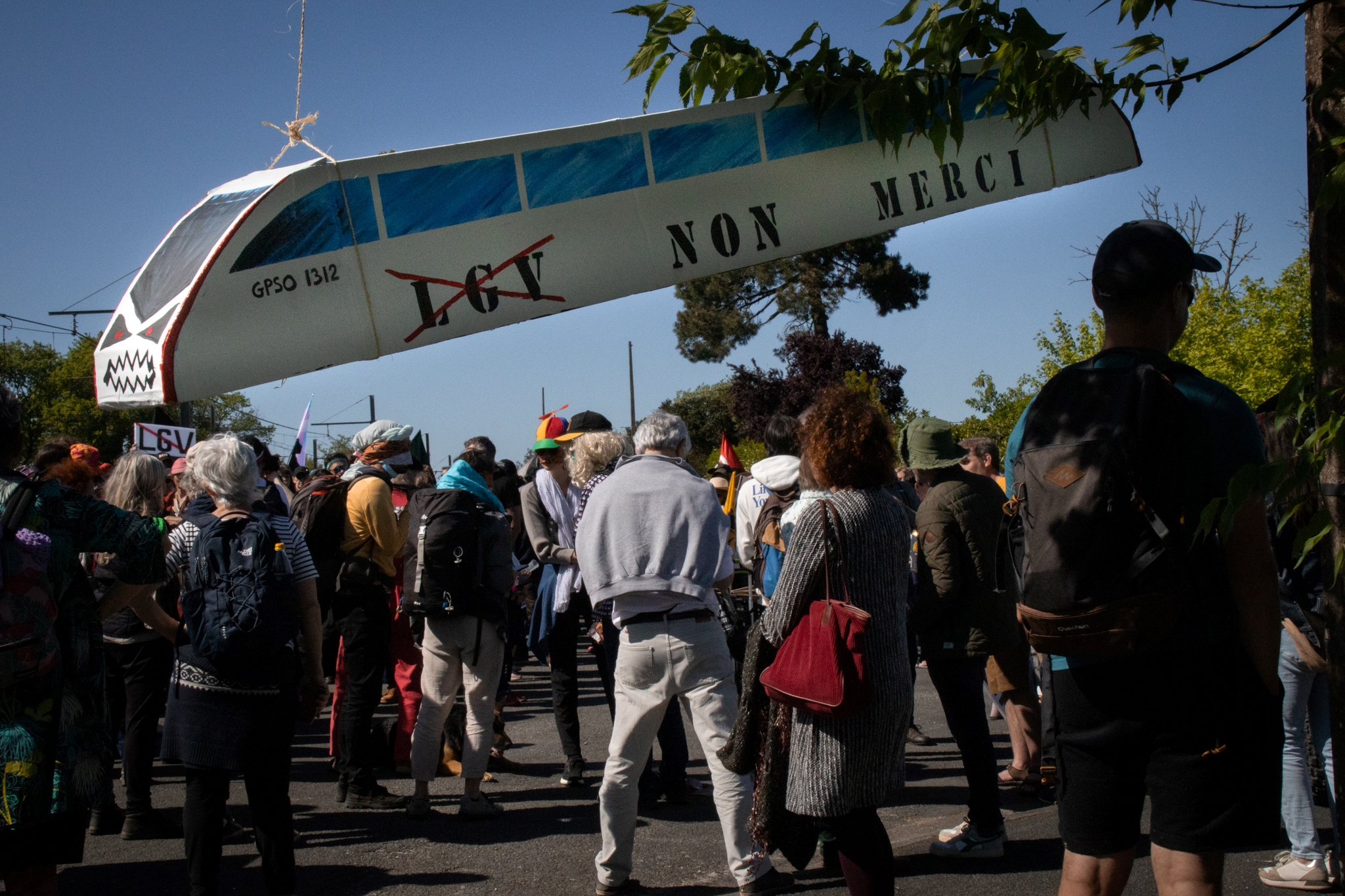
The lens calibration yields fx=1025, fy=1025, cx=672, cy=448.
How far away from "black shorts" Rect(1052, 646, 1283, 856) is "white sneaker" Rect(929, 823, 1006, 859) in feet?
7.25

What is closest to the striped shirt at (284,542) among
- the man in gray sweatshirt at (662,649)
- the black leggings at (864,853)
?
the man in gray sweatshirt at (662,649)

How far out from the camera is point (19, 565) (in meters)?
2.94

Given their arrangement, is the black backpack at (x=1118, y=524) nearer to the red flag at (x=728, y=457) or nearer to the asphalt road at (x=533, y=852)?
the asphalt road at (x=533, y=852)

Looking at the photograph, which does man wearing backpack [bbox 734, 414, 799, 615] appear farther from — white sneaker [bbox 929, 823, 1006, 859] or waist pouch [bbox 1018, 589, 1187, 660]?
waist pouch [bbox 1018, 589, 1187, 660]

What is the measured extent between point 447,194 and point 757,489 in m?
3.22

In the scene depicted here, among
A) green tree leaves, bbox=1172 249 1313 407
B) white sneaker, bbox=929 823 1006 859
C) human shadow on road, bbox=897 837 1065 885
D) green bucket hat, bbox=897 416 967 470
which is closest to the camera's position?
human shadow on road, bbox=897 837 1065 885

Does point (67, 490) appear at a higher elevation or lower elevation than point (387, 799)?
higher

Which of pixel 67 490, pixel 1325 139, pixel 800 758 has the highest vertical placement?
pixel 1325 139

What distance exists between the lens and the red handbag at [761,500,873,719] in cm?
305

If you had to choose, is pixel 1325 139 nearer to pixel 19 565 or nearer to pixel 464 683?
pixel 19 565

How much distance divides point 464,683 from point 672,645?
1.87 m

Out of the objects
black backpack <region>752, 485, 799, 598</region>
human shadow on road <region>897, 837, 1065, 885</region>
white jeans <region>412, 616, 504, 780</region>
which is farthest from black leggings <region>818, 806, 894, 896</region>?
white jeans <region>412, 616, 504, 780</region>

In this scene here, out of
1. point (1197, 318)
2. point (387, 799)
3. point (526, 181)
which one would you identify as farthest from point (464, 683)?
point (1197, 318)

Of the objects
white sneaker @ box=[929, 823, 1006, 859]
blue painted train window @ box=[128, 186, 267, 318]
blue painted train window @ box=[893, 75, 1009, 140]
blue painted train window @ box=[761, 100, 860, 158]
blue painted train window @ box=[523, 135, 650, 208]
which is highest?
blue painted train window @ box=[893, 75, 1009, 140]
